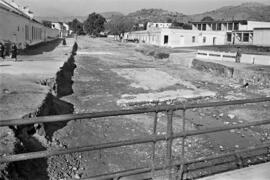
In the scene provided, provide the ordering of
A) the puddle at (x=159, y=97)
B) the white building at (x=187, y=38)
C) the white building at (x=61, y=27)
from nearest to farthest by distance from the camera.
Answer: the puddle at (x=159, y=97)
the white building at (x=187, y=38)
the white building at (x=61, y=27)

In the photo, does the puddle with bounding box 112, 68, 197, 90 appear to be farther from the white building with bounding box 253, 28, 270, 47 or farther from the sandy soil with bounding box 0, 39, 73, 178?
the white building with bounding box 253, 28, 270, 47

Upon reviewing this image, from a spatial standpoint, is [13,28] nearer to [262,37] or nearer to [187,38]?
[262,37]

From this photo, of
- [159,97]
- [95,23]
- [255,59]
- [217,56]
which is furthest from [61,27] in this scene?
[159,97]

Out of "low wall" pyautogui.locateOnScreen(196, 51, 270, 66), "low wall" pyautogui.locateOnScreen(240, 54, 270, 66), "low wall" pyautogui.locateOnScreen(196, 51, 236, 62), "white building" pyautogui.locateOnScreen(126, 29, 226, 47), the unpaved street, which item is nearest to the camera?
the unpaved street

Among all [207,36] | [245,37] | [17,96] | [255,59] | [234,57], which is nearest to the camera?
[17,96]

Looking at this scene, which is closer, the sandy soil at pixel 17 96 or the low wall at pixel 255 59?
the sandy soil at pixel 17 96

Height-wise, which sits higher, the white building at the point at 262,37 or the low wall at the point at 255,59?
the white building at the point at 262,37

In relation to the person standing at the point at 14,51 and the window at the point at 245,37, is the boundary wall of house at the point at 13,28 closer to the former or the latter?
the person standing at the point at 14,51

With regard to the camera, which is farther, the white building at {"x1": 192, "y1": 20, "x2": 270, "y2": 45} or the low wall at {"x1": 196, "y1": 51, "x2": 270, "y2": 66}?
the white building at {"x1": 192, "y1": 20, "x2": 270, "y2": 45}

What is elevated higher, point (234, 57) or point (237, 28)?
point (237, 28)

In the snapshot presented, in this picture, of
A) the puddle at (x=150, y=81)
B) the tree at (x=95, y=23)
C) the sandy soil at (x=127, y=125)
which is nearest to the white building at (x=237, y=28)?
the puddle at (x=150, y=81)

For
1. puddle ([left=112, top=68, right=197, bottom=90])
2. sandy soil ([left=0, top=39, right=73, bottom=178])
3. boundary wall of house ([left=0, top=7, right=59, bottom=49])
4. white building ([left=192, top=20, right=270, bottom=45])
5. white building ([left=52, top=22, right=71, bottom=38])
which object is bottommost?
puddle ([left=112, top=68, right=197, bottom=90])

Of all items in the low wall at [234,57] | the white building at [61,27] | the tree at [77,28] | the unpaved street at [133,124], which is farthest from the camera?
the tree at [77,28]

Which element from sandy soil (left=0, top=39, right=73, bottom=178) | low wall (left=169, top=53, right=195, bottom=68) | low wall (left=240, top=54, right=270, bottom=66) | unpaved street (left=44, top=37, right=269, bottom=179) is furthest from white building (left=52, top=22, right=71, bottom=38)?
sandy soil (left=0, top=39, right=73, bottom=178)
